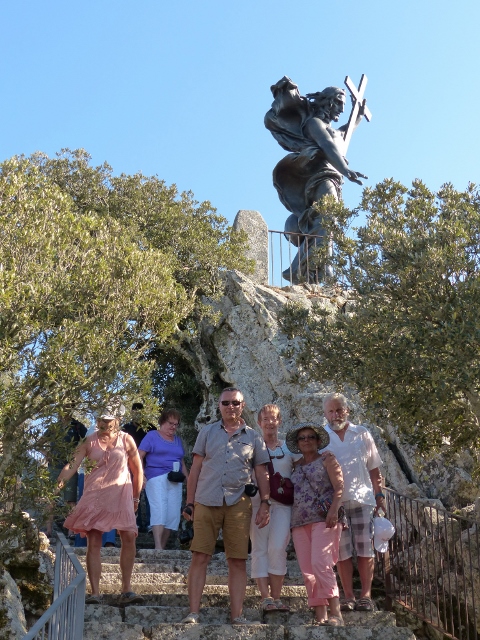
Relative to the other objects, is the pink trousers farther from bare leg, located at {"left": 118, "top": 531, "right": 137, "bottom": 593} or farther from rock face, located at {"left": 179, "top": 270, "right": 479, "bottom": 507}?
rock face, located at {"left": 179, "top": 270, "right": 479, "bottom": 507}

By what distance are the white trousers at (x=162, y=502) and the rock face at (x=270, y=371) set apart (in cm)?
312

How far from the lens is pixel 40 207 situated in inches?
428

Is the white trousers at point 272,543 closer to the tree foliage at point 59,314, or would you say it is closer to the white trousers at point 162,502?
the tree foliage at point 59,314

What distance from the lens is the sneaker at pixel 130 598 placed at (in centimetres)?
726

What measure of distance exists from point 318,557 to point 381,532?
1.07m

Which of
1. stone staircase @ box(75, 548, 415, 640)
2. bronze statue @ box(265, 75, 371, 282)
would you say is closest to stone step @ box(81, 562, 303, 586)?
stone staircase @ box(75, 548, 415, 640)

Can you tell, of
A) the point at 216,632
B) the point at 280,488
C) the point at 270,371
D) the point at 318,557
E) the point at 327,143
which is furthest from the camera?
the point at 327,143

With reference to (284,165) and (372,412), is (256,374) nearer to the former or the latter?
(372,412)

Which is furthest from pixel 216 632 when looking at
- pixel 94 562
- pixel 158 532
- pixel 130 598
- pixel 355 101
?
pixel 355 101

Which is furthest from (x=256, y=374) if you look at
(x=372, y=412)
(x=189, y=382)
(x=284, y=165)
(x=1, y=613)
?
(x=1, y=613)

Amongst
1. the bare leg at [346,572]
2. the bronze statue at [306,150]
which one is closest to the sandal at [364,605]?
the bare leg at [346,572]

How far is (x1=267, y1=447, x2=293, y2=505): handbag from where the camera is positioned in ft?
24.0

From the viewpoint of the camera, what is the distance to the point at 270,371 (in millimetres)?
14172

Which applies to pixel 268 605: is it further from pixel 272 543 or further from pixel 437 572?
pixel 437 572
